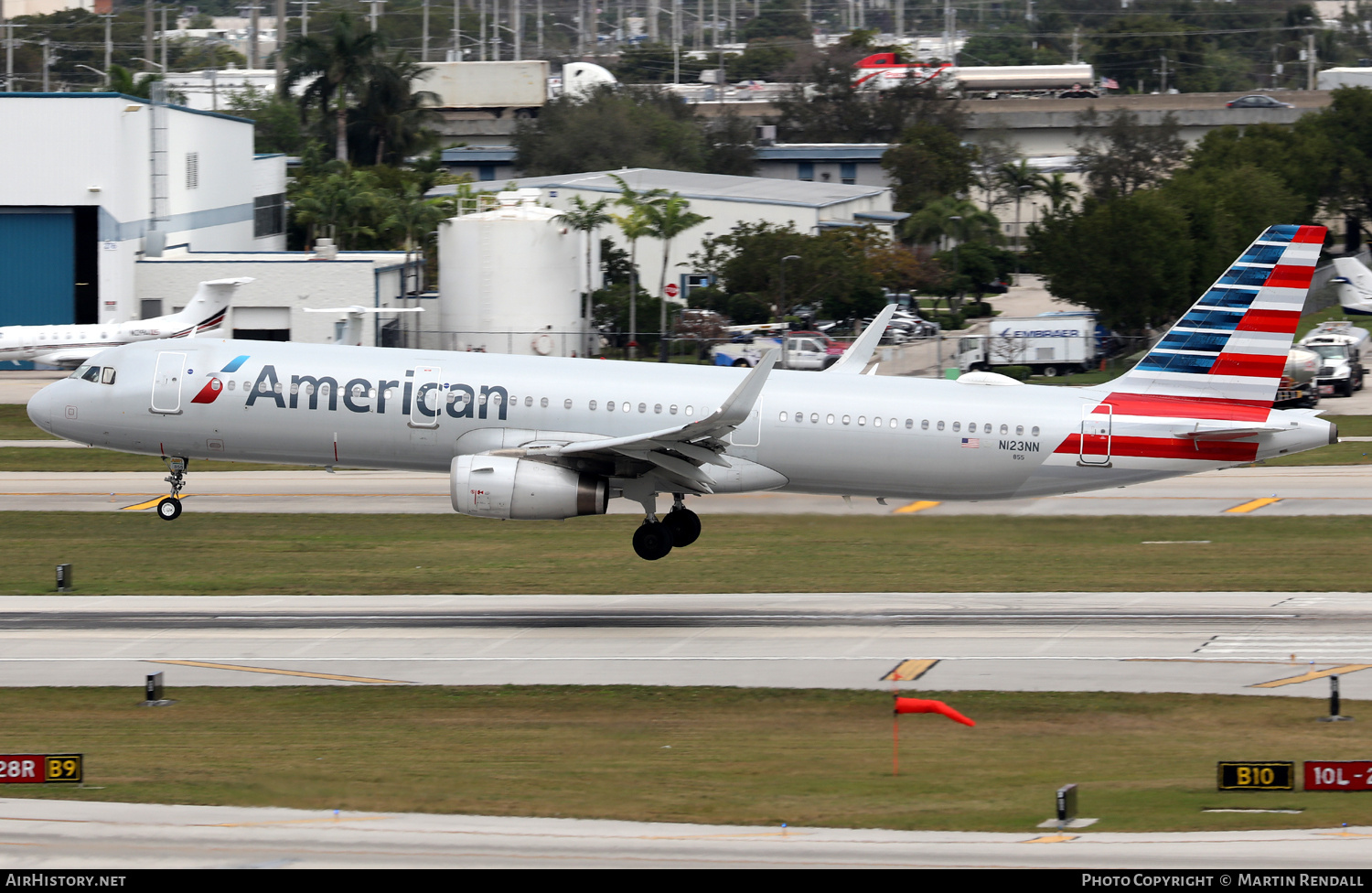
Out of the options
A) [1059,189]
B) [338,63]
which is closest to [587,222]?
[338,63]

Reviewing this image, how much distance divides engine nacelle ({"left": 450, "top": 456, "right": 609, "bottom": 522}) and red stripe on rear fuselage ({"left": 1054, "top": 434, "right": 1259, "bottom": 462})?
11.6 m

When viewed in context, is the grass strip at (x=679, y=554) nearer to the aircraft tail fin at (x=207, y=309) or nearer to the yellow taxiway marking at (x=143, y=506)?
the yellow taxiway marking at (x=143, y=506)

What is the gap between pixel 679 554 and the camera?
4097cm

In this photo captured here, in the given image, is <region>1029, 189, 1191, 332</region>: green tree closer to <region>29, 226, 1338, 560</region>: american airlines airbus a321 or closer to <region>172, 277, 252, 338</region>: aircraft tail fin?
<region>172, 277, 252, 338</region>: aircraft tail fin

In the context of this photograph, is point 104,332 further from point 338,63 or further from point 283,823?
point 338,63

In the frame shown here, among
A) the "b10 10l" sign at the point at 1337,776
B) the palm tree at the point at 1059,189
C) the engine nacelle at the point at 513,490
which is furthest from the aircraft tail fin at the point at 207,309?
the palm tree at the point at 1059,189

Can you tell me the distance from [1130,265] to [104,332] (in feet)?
184

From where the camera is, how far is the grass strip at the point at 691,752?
20.5 metres

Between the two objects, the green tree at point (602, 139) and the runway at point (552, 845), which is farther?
the green tree at point (602, 139)

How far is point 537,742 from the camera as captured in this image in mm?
24344

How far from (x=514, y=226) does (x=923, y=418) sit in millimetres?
51441

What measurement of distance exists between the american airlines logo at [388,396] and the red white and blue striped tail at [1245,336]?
15.0m

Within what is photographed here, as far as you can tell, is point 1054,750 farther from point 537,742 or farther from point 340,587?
point 340,587

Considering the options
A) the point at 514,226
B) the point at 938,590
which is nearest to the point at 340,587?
the point at 938,590
